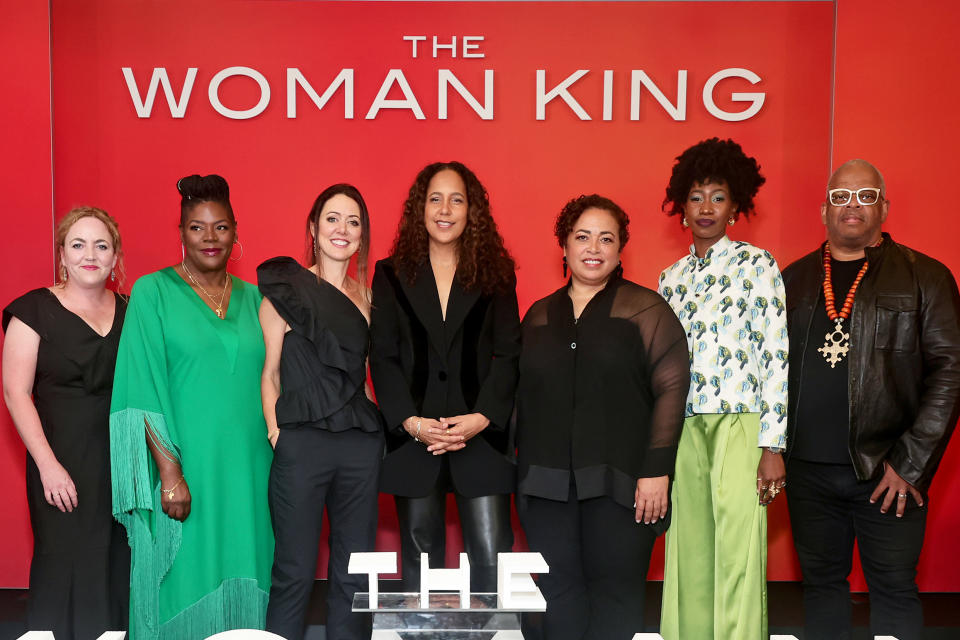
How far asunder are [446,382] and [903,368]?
1.78m

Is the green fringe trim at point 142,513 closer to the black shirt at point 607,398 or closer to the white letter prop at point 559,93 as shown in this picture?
the black shirt at point 607,398

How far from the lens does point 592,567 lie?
2820mm

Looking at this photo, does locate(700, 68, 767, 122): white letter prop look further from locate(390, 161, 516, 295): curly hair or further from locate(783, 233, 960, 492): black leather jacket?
locate(390, 161, 516, 295): curly hair

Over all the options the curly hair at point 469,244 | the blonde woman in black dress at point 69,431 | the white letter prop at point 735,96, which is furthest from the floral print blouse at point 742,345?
the blonde woman in black dress at point 69,431

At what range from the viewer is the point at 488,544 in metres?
3.02

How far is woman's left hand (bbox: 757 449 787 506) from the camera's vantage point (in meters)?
2.92

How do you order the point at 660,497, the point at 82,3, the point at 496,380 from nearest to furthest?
1. the point at 660,497
2. the point at 496,380
3. the point at 82,3

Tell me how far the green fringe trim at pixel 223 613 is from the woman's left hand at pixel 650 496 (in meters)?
1.53

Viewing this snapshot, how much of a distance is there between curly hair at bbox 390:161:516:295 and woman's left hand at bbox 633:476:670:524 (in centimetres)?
93

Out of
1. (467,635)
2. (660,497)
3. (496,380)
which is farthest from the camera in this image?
(496,380)

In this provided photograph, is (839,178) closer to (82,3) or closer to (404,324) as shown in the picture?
(404,324)

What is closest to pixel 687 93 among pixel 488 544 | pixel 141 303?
pixel 488 544

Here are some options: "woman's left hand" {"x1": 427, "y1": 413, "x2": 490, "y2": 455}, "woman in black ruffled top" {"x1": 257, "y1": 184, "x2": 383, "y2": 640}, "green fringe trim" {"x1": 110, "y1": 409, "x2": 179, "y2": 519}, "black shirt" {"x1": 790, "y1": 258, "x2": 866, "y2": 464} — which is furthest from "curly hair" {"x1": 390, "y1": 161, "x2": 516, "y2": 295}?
"black shirt" {"x1": 790, "y1": 258, "x2": 866, "y2": 464}

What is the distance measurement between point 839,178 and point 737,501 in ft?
4.44
